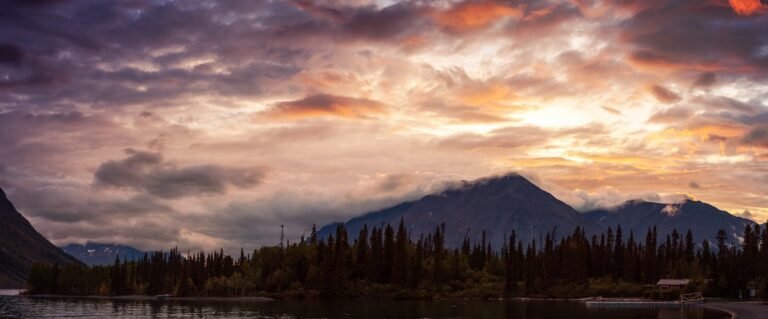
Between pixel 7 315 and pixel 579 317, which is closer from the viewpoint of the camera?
pixel 579 317

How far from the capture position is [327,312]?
175000mm

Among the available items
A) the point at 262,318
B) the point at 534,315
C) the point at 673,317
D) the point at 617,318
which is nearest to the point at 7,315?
the point at 262,318

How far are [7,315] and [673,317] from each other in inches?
5694

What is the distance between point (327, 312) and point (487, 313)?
3661 centimetres

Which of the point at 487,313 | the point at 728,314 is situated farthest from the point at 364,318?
the point at 728,314

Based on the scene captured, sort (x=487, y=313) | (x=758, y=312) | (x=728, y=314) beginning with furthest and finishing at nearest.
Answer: (x=487, y=313), (x=728, y=314), (x=758, y=312)

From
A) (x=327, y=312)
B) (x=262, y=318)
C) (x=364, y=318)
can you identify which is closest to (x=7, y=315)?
(x=262, y=318)

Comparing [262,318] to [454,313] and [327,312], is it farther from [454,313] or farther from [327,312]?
[454,313]

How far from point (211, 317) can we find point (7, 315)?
46764mm

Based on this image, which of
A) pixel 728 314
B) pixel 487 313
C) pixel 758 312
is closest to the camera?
pixel 758 312

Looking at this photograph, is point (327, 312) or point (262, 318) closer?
point (262, 318)

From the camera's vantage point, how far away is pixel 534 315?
16038 cm

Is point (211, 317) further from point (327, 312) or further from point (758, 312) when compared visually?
point (758, 312)

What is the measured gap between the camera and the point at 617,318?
154m
